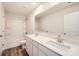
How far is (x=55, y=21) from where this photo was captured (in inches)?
72.4

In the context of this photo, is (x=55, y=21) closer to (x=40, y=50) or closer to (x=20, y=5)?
(x=40, y=50)

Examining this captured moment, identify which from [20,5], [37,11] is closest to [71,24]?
[37,11]

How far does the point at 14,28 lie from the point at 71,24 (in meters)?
2.95

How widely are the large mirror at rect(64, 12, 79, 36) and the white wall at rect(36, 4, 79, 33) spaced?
97 millimetres

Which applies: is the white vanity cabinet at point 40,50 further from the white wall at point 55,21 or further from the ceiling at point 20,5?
the ceiling at point 20,5

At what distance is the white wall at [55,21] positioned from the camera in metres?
1.45

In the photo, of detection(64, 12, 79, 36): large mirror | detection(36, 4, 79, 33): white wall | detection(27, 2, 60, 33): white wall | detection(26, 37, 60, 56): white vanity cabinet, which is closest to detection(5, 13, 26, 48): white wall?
detection(27, 2, 60, 33): white wall

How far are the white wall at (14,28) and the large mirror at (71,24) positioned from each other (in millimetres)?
2629

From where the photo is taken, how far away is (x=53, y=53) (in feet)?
3.26

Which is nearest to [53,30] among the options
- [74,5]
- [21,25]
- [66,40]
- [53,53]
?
[66,40]

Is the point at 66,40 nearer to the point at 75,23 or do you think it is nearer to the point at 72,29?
the point at 72,29

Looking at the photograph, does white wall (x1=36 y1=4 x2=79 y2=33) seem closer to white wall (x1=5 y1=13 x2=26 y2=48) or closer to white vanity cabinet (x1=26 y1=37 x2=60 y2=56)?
white vanity cabinet (x1=26 y1=37 x2=60 y2=56)

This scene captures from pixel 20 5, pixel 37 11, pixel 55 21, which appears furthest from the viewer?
pixel 37 11

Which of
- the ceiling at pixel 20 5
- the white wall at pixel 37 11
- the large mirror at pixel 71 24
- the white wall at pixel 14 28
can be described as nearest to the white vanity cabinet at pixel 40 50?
the large mirror at pixel 71 24
